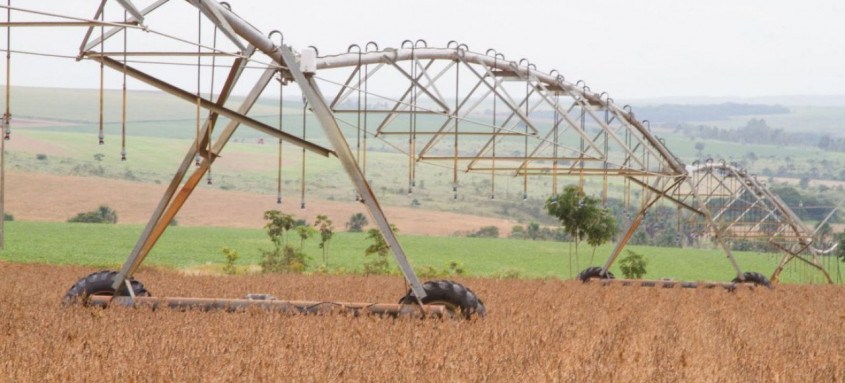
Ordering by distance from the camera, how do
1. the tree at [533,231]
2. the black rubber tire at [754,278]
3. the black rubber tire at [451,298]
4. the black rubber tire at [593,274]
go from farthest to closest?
the tree at [533,231], the black rubber tire at [754,278], the black rubber tire at [593,274], the black rubber tire at [451,298]

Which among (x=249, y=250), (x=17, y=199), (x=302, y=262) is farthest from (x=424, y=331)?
(x=17, y=199)

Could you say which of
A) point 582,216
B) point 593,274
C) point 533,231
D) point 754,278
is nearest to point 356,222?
point 533,231

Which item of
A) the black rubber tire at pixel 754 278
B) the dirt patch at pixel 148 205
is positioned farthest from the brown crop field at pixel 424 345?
the dirt patch at pixel 148 205

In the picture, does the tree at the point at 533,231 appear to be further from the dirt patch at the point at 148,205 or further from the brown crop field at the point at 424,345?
the brown crop field at the point at 424,345

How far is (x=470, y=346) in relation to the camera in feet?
29.3

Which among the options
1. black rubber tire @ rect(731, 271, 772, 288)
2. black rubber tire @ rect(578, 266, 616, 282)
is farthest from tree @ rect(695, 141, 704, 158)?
black rubber tire @ rect(578, 266, 616, 282)

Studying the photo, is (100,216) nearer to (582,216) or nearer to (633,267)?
(633,267)

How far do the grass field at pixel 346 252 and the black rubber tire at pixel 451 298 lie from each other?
33.2 meters

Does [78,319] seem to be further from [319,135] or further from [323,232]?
→ [319,135]

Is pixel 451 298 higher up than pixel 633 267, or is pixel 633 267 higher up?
pixel 451 298

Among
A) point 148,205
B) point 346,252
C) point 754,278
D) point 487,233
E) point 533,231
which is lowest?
point 346,252

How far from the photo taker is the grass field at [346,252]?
5053 centimetres

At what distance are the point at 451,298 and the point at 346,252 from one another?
47.6m

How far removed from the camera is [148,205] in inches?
2825
